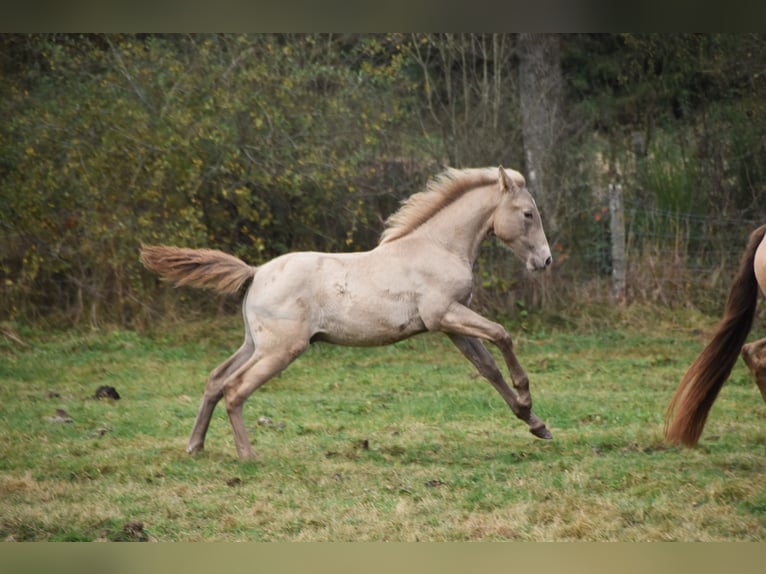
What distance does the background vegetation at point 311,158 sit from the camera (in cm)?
1229

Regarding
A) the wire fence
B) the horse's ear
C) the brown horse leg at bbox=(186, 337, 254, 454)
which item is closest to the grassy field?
the brown horse leg at bbox=(186, 337, 254, 454)

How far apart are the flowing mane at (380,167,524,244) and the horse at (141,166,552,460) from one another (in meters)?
0.05

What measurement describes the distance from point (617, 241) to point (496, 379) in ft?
20.6

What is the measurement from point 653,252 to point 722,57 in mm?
2902

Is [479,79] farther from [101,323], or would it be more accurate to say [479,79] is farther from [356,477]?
[356,477]

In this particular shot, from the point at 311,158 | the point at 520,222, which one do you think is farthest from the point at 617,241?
the point at 520,222

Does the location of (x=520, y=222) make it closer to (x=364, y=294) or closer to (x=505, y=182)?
(x=505, y=182)

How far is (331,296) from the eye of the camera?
6793 millimetres

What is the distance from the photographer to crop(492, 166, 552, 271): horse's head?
23.6ft

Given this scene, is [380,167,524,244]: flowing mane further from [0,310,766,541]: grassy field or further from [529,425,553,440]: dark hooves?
[529,425,553,440]: dark hooves


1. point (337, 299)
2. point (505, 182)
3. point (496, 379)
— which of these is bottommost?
point (496, 379)

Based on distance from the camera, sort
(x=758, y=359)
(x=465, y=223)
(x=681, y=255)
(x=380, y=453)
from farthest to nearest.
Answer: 1. (x=681, y=255)
2. (x=465, y=223)
3. (x=380, y=453)
4. (x=758, y=359)

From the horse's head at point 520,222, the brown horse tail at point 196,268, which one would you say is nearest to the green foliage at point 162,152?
the brown horse tail at point 196,268

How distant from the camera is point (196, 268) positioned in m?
6.84
